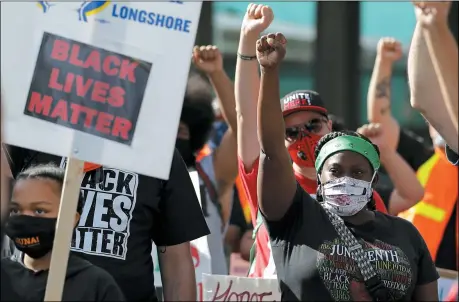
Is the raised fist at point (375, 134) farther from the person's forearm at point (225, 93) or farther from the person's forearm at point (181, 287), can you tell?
the person's forearm at point (181, 287)

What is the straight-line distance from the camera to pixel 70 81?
13.3 ft

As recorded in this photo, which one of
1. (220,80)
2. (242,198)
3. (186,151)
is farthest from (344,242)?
(242,198)

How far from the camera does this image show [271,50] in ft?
13.9

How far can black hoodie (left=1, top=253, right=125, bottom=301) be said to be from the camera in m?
3.97

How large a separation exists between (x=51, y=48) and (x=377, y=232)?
4.32 feet

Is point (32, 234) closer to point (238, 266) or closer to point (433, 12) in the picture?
point (433, 12)

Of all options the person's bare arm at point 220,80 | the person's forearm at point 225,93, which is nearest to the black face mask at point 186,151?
the person's bare arm at point 220,80

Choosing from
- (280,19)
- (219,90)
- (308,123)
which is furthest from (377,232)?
(280,19)

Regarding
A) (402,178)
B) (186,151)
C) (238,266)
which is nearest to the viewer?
(186,151)

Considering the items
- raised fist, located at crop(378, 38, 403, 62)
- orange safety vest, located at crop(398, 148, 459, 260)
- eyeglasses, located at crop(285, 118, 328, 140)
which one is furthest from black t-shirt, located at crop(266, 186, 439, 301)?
raised fist, located at crop(378, 38, 403, 62)

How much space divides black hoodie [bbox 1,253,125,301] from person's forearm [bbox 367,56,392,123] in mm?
3402

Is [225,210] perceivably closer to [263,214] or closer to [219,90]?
[219,90]

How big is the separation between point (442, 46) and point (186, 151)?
278 cm

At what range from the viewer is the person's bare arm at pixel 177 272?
4.82m
